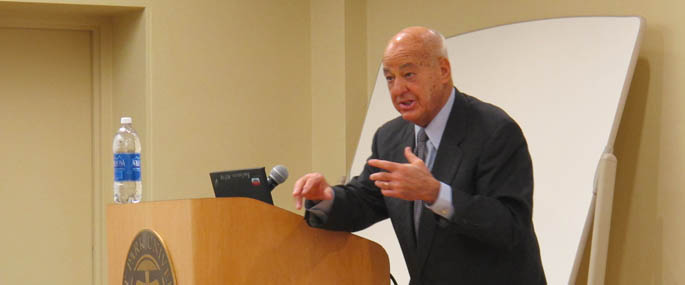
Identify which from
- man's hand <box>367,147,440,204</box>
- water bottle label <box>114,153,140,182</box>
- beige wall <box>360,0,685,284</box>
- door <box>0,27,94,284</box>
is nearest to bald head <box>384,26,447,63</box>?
man's hand <box>367,147,440,204</box>

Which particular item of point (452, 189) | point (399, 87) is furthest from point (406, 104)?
point (452, 189)

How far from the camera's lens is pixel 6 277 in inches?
182

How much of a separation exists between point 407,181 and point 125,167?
5.27 ft

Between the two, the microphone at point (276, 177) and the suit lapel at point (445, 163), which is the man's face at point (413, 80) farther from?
the microphone at point (276, 177)

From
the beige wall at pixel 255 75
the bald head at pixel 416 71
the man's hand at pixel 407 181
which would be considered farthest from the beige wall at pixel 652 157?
the man's hand at pixel 407 181

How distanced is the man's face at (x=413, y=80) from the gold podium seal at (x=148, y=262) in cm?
62

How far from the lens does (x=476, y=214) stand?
1732 millimetres

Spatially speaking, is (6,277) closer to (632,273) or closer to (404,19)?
(404,19)

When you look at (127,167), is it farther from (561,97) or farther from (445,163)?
(561,97)

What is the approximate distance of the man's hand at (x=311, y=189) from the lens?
6.35 feet

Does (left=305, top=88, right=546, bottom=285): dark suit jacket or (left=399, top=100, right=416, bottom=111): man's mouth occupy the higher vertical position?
(left=399, top=100, right=416, bottom=111): man's mouth

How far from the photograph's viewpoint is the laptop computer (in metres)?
2.10

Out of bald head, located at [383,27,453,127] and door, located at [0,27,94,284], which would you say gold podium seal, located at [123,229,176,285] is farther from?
door, located at [0,27,94,284]

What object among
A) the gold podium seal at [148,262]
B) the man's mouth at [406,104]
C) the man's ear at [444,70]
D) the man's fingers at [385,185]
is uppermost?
the man's ear at [444,70]
